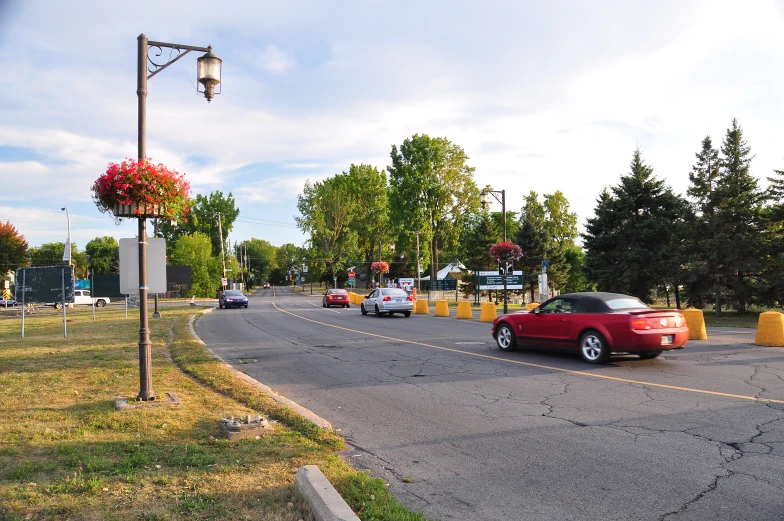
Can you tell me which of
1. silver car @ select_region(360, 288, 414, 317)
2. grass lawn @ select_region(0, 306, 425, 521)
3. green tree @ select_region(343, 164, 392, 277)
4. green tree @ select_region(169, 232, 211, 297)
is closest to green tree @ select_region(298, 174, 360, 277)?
green tree @ select_region(343, 164, 392, 277)

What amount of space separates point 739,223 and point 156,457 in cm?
2937

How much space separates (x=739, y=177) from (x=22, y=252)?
77442 mm

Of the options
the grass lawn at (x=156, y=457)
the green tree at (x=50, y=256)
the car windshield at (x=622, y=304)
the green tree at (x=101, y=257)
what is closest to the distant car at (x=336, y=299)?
the car windshield at (x=622, y=304)

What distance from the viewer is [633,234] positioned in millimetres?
33969

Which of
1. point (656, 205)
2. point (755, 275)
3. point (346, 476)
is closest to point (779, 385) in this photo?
Result: point (346, 476)

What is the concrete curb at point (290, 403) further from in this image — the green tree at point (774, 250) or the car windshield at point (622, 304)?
the green tree at point (774, 250)

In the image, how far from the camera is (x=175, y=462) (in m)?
5.02

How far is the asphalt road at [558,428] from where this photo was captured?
4375 millimetres

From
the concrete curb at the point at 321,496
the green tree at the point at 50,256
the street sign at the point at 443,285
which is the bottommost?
the concrete curb at the point at 321,496

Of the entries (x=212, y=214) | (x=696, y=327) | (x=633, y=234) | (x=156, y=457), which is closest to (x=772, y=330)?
(x=696, y=327)

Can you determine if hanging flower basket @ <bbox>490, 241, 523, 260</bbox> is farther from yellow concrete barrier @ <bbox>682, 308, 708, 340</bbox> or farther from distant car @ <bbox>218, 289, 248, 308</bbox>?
distant car @ <bbox>218, 289, 248, 308</bbox>

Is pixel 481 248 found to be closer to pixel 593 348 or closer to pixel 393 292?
pixel 393 292

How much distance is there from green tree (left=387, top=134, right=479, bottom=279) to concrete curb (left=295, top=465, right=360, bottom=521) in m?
58.1

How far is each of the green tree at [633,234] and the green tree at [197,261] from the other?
1992 inches
